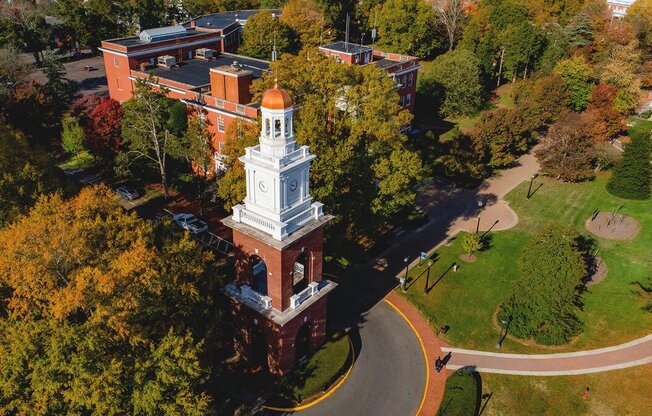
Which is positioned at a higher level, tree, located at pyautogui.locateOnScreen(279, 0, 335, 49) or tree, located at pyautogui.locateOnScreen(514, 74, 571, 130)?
tree, located at pyautogui.locateOnScreen(279, 0, 335, 49)

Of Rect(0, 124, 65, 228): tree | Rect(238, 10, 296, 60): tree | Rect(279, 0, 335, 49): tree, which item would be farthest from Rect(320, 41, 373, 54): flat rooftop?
Rect(0, 124, 65, 228): tree

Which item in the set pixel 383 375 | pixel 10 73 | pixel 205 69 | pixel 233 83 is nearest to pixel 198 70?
pixel 205 69

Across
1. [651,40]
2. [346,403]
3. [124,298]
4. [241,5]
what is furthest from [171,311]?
[241,5]

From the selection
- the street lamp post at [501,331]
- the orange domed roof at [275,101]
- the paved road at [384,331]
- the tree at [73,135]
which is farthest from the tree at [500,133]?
the tree at [73,135]

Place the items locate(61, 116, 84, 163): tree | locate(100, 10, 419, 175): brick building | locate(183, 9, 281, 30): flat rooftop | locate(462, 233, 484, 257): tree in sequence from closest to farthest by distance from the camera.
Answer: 1. locate(462, 233, 484, 257): tree
2. locate(100, 10, 419, 175): brick building
3. locate(61, 116, 84, 163): tree
4. locate(183, 9, 281, 30): flat rooftop

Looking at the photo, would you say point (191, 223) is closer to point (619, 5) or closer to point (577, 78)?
point (577, 78)

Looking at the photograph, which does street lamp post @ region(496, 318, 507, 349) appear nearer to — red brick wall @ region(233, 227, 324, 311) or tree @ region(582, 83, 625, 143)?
red brick wall @ region(233, 227, 324, 311)
